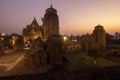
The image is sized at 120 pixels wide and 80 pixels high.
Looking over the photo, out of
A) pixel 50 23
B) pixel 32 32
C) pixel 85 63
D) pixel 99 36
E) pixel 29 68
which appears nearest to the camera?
pixel 29 68

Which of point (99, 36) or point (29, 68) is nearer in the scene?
point (29, 68)

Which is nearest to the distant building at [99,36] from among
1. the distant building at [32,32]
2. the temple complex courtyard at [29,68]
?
the distant building at [32,32]

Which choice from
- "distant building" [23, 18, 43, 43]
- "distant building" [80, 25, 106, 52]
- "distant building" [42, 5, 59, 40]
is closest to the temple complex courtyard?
"distant building" [42, 5, 59, 40]

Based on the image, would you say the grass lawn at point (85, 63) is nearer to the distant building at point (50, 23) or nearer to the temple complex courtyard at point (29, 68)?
the temple complex courtyard at point (29, 68)

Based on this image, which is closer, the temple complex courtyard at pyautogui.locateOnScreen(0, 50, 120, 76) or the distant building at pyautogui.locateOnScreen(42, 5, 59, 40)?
the temple complex courtyard at pyautogui.locateOnScreen(0, 50, 120, 76)

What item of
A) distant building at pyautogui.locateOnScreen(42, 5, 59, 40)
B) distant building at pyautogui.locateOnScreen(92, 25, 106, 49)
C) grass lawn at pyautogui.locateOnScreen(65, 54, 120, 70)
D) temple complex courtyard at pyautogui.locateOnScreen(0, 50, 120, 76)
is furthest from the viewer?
distant building at pyautogui.locateOnScreen(92, 25, 106, 49)

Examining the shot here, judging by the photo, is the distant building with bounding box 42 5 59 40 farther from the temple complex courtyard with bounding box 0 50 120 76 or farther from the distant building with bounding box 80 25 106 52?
the temple complex courtyard with bounding box 0 50 120 76

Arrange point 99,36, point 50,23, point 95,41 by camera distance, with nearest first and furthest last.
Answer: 1. point 50,23
2. point 95,41
3. point 99,36

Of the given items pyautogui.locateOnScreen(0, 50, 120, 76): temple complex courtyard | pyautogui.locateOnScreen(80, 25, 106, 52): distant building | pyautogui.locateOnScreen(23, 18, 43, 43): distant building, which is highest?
pyautogui.locateOnScreen(23, 18, 43, 43): distant building

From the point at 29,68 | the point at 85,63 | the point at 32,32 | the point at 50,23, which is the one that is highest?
the point at 50,23

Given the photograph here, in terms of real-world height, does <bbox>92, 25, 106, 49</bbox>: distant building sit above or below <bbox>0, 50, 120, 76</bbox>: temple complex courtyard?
above

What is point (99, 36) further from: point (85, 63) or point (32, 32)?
point (85, 63)

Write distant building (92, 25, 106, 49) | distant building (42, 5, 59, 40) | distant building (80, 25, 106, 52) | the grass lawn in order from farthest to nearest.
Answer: distant building (92, 25, 106, 49) → distant building (80, 25, 106, 52) → distant building (42, 5, 59, 40) → the grass lawn

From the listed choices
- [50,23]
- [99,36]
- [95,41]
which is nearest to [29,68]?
Answer: [50,23]
